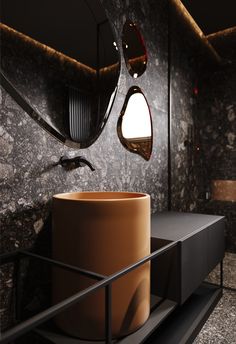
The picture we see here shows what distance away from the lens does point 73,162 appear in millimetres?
1295

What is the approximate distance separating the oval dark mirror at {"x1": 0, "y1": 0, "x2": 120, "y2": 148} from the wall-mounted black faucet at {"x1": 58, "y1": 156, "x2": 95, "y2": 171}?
0.25ft

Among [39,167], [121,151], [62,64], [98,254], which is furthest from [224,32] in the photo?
[98,254]

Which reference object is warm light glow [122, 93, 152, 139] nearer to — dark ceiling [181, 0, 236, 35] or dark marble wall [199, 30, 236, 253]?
dark ceiling [181, 0, 236, 35]

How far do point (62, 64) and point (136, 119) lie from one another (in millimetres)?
675

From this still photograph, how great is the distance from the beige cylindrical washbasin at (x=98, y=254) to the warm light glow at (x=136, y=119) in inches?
31.1

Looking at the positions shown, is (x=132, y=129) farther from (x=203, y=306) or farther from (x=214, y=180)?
(x=214, y=180)

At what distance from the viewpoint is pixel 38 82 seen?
1128 mm

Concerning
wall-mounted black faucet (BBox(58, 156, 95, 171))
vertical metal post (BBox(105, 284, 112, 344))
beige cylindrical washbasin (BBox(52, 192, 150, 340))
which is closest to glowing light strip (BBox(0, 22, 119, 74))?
wall-mounted black faucet (BBox(58, 156, 95, 171))

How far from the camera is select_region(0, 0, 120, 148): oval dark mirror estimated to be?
3.44 ft

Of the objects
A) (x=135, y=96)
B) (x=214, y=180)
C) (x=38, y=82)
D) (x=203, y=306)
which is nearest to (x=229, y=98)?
(x=214, y=180)

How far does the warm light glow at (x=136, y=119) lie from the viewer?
5.59ft

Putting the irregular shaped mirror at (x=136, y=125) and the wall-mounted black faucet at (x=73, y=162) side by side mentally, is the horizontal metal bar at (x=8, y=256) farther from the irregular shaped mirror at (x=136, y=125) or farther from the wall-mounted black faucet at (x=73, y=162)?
the irregular shaped mirror at (x=136, y=125)

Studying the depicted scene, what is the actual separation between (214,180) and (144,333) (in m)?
2.29

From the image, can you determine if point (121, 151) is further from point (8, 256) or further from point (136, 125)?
point (8, 256)
